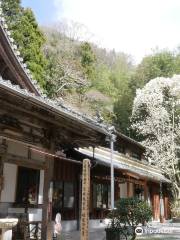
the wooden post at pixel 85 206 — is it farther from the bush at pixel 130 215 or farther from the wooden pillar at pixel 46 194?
the bush at pixel 130 215

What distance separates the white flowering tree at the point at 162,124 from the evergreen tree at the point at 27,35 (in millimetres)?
9439

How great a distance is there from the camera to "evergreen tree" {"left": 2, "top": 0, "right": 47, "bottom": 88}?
2950cm

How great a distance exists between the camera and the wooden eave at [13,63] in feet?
38.8

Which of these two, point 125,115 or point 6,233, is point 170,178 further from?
point 6,233

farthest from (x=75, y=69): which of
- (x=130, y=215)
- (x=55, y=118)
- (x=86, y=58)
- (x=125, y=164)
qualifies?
(x=55, y=118)

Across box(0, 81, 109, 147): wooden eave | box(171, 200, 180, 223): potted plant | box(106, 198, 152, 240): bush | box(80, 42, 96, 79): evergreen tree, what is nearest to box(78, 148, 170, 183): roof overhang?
box(171, 200, 180, 223): potted plant

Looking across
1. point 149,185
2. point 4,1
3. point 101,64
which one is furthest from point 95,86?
point 149,185

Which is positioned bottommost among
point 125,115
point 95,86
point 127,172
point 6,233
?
point 6,233

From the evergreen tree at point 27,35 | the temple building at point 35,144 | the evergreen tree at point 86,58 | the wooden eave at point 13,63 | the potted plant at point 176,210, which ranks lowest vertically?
the potted plant at point 176,210

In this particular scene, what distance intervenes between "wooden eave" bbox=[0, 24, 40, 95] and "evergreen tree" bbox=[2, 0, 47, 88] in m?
15.1

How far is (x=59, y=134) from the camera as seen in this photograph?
11.8 meters

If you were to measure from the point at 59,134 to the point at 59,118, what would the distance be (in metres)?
1.73

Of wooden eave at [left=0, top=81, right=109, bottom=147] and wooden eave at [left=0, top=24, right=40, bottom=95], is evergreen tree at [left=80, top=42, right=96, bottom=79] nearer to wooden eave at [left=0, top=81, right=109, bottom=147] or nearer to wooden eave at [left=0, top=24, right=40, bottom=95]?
wooden eave at [left=0, top=24, right=40, bottom=95]

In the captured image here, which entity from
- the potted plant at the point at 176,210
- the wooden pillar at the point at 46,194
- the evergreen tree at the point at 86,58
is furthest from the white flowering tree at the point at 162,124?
the wooden pillar at the point at 46,194
